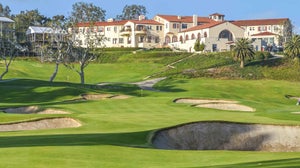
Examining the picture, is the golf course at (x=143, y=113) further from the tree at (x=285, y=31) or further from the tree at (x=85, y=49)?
the tree at (x=285, y=31)

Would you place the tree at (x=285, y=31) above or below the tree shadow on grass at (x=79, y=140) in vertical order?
above

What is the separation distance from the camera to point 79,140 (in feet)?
69.6

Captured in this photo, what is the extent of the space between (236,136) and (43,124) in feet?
38.6

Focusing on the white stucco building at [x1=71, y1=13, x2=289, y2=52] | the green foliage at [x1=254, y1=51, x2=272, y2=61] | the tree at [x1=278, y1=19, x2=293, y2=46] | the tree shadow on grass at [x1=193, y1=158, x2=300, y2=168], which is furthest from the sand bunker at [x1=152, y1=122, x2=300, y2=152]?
the tree at [x1=278, y1=19, x2=293, y2=46]

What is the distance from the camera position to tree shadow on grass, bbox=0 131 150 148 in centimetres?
2030

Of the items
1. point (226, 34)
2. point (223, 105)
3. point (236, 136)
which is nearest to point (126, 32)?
point (226, 34)

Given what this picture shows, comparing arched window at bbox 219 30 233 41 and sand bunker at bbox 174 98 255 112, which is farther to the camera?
arched window at bbox 219 30 233 41

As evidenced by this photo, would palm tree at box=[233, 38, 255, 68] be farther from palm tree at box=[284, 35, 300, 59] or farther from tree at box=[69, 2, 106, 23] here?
tree at box=[69, 2, 106, 23]

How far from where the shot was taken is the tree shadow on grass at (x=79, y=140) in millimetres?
20297

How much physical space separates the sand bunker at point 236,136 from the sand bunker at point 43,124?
6.75m

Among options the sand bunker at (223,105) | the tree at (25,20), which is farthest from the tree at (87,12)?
the sand bunker at (223,105)

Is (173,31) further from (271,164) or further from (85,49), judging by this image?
(271,164)

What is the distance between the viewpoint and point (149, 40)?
147 m

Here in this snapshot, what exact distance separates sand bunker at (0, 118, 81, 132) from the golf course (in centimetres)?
6
